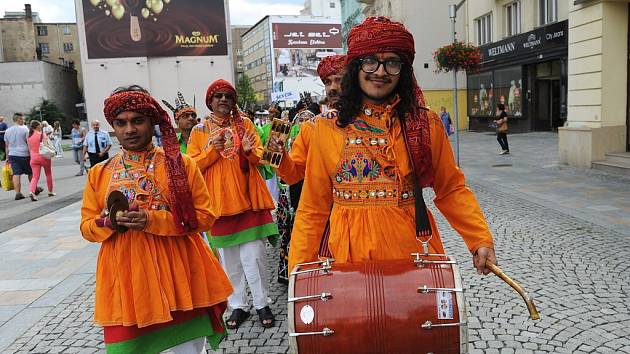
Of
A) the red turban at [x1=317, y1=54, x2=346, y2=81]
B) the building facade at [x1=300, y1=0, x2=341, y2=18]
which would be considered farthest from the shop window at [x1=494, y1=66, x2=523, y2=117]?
the building facade at [x1=300, y1=0, x2=341, y2=18]

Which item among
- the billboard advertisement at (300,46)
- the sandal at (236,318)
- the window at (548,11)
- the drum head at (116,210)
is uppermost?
the billboard advertisement at (300,46)

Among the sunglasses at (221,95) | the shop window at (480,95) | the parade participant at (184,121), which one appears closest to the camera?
the sunglasses at (221,95)

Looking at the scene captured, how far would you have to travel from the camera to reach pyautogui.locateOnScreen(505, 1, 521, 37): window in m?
23.5

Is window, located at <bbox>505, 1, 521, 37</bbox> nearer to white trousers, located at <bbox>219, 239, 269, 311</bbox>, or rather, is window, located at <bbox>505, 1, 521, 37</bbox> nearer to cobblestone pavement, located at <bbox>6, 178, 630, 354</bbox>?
Answer: cobblestone pavement, located at <bbox>6, 178, 630, 354</bbox>

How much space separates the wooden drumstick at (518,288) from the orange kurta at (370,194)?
Result: 14 centimetres

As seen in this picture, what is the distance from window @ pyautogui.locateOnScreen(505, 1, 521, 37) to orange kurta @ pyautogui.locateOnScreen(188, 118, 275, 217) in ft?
73.4

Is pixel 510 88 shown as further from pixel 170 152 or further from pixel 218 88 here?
pixel 170 152

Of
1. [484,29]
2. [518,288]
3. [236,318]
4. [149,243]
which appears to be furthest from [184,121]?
[484,29]

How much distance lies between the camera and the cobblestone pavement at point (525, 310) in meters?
3.69

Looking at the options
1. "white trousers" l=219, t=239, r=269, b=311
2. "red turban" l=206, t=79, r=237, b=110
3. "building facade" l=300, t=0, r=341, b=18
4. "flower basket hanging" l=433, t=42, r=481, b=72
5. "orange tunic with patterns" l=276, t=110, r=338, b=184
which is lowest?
"white trousers" l=219, t=239, r=269, b=311

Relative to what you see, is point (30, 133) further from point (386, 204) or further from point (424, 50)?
point (424, 50)

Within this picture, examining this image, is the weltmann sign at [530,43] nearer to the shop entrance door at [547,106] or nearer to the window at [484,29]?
the window at [484,29]

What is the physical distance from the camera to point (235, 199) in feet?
13.9

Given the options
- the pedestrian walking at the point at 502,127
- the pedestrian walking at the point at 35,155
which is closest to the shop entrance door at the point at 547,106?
the pedestrian walking at the point at 502,127
